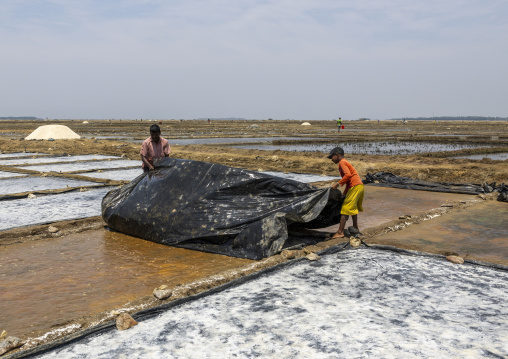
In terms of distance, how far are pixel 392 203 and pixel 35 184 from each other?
7545mm

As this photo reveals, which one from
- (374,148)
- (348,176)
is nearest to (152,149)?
(348,176)

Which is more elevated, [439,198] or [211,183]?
[211,183]

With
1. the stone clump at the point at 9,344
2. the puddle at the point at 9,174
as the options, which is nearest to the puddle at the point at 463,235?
the stone clump at the point at 9,344

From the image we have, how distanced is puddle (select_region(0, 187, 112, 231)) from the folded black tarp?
1459mm

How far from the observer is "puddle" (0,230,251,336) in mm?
3602

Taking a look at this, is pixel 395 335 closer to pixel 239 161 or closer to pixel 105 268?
pixel 105 268

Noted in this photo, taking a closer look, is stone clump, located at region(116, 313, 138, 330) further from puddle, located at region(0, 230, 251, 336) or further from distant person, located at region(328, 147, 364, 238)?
distant person, located at region(328, 147, 364, 238)

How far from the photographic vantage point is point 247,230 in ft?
16.5

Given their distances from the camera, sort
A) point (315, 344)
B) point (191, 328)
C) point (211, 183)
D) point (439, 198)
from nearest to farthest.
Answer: point (315, 344) → point (191, 328) → point (211, 183) → point (439, 198)

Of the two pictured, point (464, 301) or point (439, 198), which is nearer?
point (464, 301)

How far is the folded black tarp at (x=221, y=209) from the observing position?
5.03 metres

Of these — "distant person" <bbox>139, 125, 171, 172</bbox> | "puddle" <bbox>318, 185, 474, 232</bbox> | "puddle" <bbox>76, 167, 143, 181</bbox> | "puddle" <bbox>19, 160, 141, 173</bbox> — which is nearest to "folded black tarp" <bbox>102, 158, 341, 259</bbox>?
"distant person" <bbox>139, 125, 171, 172</bbox>

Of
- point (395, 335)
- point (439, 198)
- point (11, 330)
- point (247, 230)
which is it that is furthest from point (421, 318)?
point (439, 198)

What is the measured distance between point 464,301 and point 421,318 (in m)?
0.58
